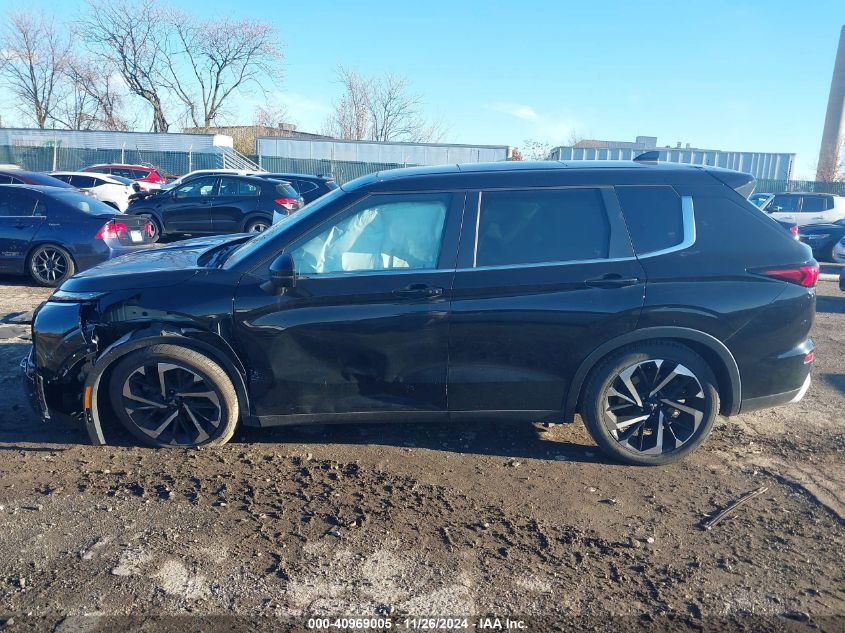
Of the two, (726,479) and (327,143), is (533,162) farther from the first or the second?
(327,143)

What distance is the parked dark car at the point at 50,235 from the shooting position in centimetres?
932

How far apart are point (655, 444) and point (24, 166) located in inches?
1491

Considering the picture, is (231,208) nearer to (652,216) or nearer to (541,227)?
(541,227)

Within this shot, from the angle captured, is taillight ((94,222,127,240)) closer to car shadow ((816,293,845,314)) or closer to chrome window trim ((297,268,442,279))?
chrome window trim ((297,268,442,279))

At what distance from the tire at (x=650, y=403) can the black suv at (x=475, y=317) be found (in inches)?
0.5

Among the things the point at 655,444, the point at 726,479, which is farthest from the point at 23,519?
the point at 726,479

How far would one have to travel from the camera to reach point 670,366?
13.4 ft

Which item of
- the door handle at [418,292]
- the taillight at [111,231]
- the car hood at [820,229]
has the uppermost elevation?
the door handle at [418,292]

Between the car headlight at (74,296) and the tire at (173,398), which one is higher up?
the car headlight at (74,296)

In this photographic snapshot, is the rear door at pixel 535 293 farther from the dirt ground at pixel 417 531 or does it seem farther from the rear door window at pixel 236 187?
the rear door window at pixel 236 187

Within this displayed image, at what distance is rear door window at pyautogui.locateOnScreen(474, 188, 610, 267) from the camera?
4.07m

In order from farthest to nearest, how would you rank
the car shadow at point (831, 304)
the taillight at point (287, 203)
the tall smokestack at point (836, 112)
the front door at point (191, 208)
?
the tall smokestack at point (836, 112) → the front door at point (191, 208) → the taillight at point (287, 203) → the car shadow at point (831, 304)

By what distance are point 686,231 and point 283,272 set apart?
2472 millimetres

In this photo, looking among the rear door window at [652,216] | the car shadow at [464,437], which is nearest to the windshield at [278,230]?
the car shadow at [464,437]
